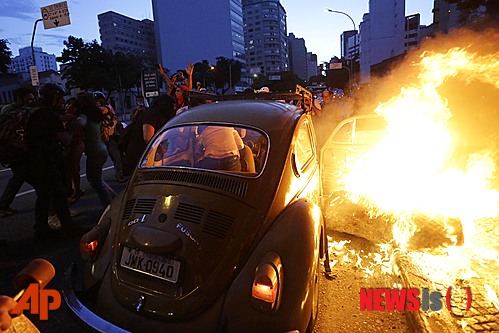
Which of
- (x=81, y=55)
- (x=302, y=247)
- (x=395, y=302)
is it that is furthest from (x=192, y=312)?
(x=81, y=55)

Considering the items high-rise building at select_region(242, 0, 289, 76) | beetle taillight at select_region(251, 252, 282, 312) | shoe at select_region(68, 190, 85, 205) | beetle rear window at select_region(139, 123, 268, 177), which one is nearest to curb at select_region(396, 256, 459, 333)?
beetle taillight at select_region(251, 252, 282, 312)

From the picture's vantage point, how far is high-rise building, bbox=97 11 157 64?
133 m

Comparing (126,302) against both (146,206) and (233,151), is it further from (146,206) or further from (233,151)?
(233,151)

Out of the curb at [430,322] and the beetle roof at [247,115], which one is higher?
the beetle roof at [247,115]

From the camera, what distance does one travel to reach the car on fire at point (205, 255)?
2.28m

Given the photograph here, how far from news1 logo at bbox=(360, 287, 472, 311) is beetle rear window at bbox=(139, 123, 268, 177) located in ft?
5.59

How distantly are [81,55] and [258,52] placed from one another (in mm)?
135121

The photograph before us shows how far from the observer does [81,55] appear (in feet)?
155

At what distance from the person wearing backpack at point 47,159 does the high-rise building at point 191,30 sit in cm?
13019

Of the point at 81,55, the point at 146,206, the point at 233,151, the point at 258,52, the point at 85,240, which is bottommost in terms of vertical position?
the point at 85,240

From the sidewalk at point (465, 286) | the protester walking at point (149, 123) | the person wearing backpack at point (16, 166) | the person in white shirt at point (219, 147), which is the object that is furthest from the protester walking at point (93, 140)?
the sidewalk at point (465, 286)

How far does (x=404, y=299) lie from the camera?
3.24 m

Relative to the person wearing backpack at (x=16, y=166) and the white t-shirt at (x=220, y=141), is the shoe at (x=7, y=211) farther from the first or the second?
the white t-shirt at (x=220, y=141)

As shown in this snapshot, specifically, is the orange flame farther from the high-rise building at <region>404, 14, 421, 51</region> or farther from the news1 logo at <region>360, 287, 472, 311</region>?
the high-rise building at <region>404, 14, 421, 51</region>
